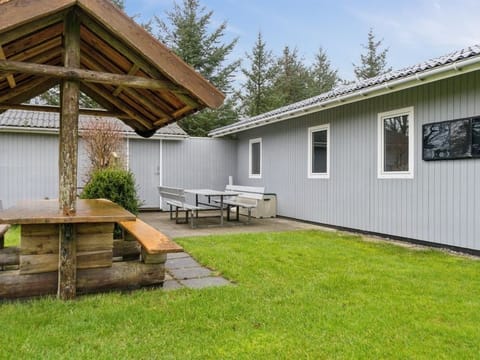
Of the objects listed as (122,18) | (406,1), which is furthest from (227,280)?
(406,1)

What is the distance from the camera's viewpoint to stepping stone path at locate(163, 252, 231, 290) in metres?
3.81

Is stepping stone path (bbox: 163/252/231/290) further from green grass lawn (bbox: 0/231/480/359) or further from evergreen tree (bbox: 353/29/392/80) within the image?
evergreen tree (bbox: 353/29/392/80)

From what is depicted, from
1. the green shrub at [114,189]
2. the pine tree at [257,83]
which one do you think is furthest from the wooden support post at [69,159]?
the pine tree at [257,83]

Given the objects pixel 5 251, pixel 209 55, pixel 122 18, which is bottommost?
pixel 5 251

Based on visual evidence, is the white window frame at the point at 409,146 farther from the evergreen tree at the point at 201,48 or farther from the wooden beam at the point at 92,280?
the evergreen tree at the point at 201,48

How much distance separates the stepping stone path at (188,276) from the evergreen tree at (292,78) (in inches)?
755

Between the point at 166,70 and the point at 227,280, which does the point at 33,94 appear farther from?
the point at 227,280

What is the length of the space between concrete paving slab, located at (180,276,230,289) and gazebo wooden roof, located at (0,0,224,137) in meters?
1.78

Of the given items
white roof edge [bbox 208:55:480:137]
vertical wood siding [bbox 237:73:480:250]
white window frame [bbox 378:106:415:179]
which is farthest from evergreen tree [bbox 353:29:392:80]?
white window frame [bbox 378:106:415:179]

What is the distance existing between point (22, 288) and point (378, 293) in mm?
3197

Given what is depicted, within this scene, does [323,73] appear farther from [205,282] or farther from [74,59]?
[74,59]

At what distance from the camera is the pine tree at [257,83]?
21.7 m

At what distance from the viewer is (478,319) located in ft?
9.43

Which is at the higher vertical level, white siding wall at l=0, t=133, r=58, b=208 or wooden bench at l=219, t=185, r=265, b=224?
white siding wall at l=0, t=133, r=58, b=208
